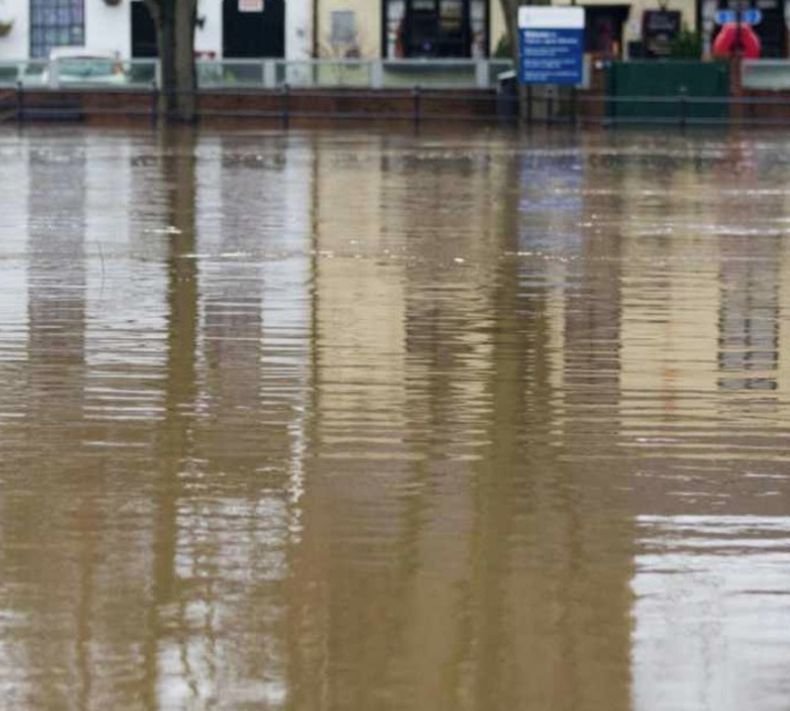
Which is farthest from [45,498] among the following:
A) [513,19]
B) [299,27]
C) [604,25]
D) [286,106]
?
[299,27]

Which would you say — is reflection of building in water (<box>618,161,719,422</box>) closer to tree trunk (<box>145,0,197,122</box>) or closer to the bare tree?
the bare tree

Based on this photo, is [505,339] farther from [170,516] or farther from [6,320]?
[170,516]

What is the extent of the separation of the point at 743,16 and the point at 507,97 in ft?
28.6

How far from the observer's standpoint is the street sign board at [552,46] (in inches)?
1982

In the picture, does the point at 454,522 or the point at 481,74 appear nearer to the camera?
the point at 454,522

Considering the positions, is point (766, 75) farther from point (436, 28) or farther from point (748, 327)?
point (748, 327)

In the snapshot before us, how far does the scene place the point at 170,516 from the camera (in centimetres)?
827

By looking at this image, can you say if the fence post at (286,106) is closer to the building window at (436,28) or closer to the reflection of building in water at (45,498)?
the building window at (436,28)

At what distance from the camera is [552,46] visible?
5022cm

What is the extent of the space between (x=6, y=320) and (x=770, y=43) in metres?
51.0

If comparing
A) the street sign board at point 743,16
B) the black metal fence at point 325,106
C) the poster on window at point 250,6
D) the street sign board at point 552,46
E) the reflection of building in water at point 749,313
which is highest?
the poster on window at point 250,6

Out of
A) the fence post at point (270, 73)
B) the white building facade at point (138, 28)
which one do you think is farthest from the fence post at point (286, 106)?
the white building facade at point (138, 28)

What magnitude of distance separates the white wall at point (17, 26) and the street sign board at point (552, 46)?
18044 millimetres

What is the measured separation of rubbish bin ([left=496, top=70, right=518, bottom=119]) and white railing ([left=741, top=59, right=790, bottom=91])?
4.94 meters
